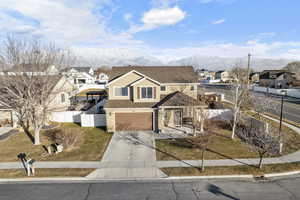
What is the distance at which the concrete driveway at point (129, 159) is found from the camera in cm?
1088

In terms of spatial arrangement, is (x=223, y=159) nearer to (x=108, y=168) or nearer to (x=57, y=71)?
(x=108, y=168)

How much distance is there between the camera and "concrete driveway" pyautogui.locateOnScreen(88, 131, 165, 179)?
1088 cm

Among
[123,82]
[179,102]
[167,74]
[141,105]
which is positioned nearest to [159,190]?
[179,102]

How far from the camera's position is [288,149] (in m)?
14.0

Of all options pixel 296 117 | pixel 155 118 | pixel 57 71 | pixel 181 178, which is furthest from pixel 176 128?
pixel 296 117

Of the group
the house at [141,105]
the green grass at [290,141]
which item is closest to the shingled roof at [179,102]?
the house at [141,105]

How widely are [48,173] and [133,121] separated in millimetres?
10011

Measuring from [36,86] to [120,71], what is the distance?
11224mm

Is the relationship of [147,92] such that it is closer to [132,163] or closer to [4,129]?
[132,163]

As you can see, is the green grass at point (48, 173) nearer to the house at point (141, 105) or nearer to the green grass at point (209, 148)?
the green grass at point (209, 148)

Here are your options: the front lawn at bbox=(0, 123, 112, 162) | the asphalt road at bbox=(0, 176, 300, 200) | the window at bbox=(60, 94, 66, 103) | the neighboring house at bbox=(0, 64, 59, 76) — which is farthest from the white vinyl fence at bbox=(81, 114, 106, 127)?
the asphalt road at bbox=(0, 176, 300, 200)

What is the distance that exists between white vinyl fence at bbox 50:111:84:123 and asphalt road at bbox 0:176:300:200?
44.5 ft

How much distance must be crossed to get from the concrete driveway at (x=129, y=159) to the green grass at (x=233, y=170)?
1.03 metres

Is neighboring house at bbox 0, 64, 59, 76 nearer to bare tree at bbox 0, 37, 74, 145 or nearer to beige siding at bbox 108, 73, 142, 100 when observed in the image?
bare tree at bbox 0, 37, 74, 145
